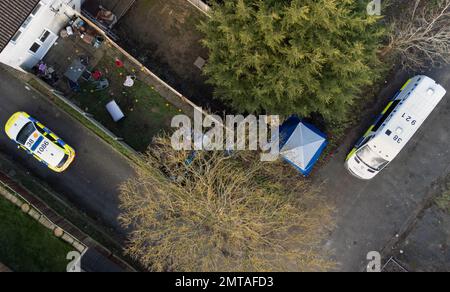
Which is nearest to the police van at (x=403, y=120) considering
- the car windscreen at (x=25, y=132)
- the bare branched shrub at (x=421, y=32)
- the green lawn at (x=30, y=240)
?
the bare branched shrub at (x=421, y=32)

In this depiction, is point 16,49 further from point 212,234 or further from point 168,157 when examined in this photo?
point 212,234

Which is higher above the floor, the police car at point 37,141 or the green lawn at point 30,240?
the police car at point 37,141

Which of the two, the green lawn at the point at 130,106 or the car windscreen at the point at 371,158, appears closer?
the car windscreen at the point at 371,158

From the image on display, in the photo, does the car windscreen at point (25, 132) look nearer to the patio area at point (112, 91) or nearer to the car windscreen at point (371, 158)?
the patio area at point (112, 91)

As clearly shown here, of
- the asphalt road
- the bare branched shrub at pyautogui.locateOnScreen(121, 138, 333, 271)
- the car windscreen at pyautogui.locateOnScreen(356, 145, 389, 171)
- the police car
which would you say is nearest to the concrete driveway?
the car windscreen at pyautogui.locateOnScreen(356, 145, 389, 171)

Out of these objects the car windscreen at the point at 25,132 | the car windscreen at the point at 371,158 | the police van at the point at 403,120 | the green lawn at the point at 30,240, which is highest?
the police van at the point at 403,120

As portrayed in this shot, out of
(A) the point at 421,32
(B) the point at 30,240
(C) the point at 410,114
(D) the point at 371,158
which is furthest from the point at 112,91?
(A) the point at 421,32

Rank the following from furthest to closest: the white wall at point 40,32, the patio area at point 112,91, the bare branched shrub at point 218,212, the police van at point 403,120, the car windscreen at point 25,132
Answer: the patio area at point 112,91 < the car windscreen at point 25,132 < the police van at point 403,120 < the white wall at point 40,32 < the bare branched shrub at point 218,212
